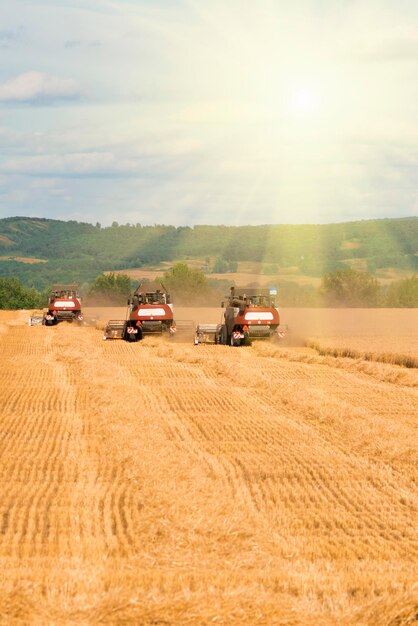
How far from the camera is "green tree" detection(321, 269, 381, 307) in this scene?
334ft

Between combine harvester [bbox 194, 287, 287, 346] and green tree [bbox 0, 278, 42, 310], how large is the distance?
308 feet

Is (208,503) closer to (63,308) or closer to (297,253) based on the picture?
(63,308)

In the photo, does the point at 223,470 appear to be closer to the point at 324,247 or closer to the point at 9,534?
the point at 9,534

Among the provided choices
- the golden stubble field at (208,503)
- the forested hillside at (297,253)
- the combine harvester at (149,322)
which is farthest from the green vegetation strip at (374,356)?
the forested hillside at (297,253)

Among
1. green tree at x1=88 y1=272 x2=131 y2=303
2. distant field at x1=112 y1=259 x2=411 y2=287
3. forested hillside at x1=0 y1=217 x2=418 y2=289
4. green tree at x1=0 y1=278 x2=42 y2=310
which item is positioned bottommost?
green tree at x1=0 y1=278 x2=42 y2=310

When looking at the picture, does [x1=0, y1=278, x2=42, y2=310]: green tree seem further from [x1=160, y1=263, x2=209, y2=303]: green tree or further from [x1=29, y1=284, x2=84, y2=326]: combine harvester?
[x1=29, y1=284, x2=84, y2=326]: combine harvester

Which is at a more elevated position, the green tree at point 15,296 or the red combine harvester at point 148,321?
the red combine harvester at point 148,321

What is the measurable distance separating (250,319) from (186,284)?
6850cm

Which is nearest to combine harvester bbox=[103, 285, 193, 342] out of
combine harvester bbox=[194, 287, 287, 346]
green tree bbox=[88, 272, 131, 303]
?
combine harvester bbox=[194, 287, 287, 346]

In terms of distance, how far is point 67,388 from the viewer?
22.9 meters

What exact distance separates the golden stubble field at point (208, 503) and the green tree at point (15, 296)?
110700 mm

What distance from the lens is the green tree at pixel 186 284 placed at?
104188mm

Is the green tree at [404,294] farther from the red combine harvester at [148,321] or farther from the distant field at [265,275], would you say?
the red combine harvester at [148,321]

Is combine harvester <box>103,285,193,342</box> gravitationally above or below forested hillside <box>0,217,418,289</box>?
below
